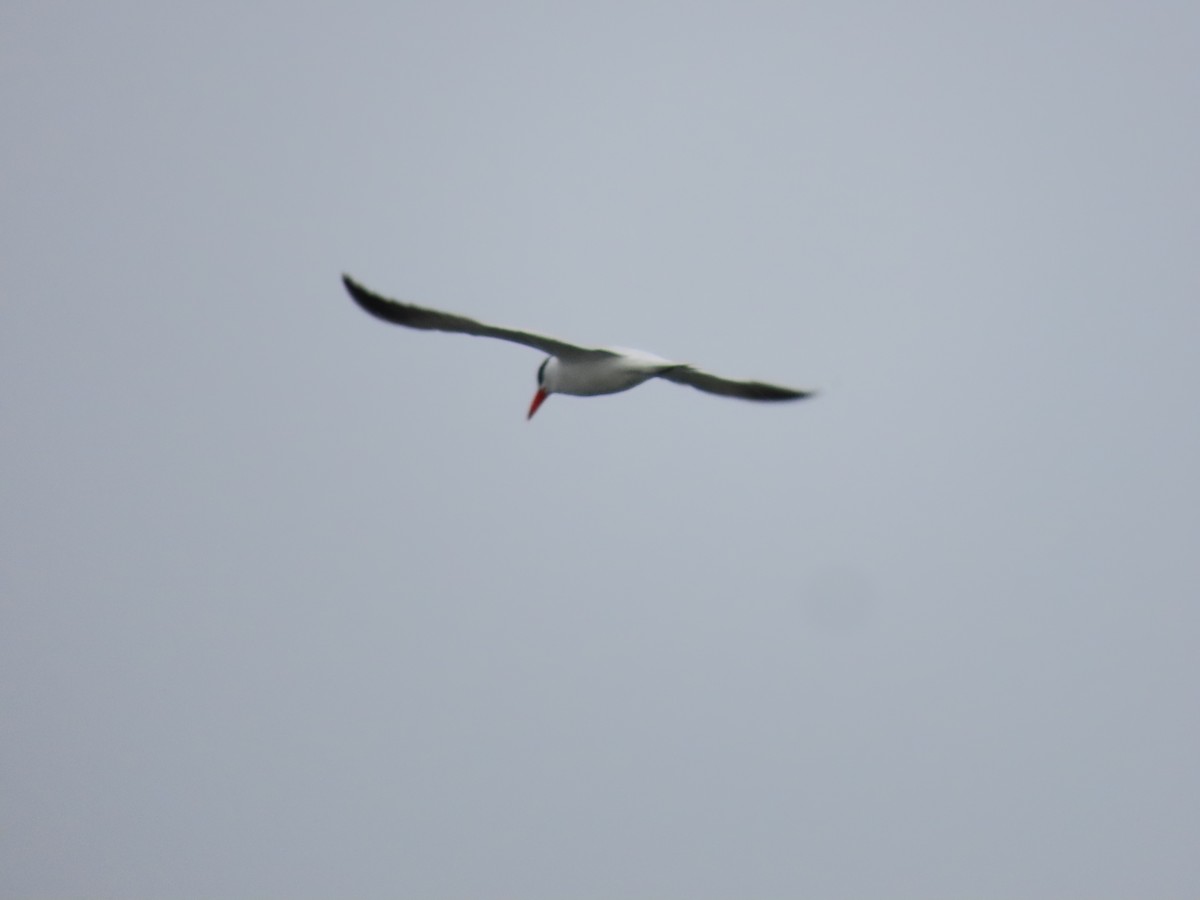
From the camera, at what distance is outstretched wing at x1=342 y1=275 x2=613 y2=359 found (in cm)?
1187

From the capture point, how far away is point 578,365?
1378 centimetres

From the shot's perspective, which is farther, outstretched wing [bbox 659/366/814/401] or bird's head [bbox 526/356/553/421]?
bird's head [bbox 526/356/553/421]

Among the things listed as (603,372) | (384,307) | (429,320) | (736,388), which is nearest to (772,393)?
(736,388)

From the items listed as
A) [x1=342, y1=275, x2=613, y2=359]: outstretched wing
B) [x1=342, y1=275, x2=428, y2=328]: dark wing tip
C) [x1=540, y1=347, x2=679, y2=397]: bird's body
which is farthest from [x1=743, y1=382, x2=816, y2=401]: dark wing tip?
[x1=342, y1=275, x2=428, y2=328]: dark wing tip

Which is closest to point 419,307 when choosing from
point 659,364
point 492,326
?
point 492,326

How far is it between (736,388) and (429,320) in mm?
3832

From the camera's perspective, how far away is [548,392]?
606 inches

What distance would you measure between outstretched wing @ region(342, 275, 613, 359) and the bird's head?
9.35 ft

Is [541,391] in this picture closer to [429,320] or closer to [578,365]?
[578,365]

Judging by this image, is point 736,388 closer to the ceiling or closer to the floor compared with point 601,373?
closer to the ceiling

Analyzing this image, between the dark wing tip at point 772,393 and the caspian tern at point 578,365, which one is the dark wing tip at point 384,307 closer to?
the caspian tern at point 578,365

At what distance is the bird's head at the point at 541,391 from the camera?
1523 cm

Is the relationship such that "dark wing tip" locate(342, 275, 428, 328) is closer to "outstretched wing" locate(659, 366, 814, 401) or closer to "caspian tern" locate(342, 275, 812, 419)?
"caspian tern" locate(342, 275, 812, 419)

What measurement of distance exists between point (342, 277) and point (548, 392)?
382 cm
